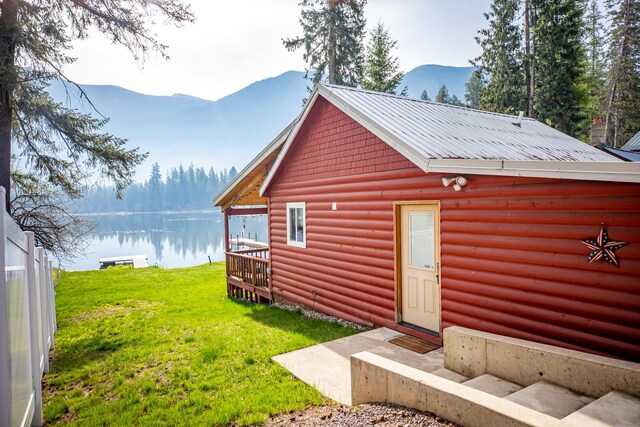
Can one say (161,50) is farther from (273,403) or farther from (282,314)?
(273,403)

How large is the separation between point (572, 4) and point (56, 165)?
25.4 m

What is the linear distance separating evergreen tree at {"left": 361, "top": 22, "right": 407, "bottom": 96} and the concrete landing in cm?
2418

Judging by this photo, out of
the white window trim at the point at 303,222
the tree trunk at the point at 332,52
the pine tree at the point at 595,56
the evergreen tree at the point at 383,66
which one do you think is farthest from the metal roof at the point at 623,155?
the pine tree at the point at 595,56

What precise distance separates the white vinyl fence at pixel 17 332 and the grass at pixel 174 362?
2.91ft

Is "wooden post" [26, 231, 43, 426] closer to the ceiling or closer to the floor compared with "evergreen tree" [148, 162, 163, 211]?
closer to the floor

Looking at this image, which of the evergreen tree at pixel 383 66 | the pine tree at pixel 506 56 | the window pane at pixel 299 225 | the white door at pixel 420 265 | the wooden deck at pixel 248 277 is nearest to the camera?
the white door at pixel 420 265

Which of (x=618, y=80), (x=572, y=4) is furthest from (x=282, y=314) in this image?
(x=618, y=80)

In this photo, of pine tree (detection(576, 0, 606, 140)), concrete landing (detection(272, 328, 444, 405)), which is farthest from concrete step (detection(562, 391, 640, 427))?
pine tree (detection(576, 0, 606, 140))

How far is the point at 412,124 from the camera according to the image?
682cm

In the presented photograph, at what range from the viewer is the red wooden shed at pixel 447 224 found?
4137mm

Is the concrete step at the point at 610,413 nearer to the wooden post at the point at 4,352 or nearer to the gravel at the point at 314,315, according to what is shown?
the wooden post at the point at 4,352

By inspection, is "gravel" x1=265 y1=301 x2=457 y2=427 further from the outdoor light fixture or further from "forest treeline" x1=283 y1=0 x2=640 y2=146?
"forest treeline" x1=283 y1=0 x2=640 y2=146

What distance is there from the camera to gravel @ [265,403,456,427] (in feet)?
10.3

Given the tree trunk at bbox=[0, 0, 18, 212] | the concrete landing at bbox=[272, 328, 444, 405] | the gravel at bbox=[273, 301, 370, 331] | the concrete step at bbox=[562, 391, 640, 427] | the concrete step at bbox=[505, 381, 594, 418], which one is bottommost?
the gravel at bbox=[273, 301, 370, 331]
